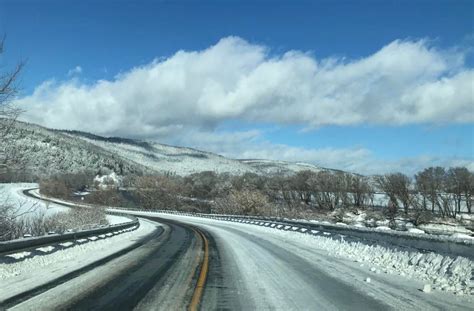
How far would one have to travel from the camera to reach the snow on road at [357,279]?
956 centimetres

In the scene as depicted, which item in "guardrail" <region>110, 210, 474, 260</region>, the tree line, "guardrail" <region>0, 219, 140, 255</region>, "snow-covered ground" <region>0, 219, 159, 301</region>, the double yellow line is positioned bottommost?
"snow-covered ground" <region>0, 219, 159, 301</region>

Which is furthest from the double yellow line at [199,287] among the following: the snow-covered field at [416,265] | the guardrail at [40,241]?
Result: the guardrail at [40,241]

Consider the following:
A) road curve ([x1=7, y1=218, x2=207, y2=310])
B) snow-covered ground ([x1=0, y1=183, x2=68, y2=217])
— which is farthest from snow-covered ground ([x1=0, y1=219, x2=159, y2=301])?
snow-covered ground ([x1=0, y1=183, x2=68, y2=217])

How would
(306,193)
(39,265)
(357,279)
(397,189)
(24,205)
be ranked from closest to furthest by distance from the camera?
1. (357,279)
2. (39,265)
3. (24,205)
4. (397,189)
5. (306,193)

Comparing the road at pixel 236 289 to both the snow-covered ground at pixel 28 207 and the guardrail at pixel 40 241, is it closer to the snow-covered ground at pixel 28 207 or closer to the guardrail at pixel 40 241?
the guardrail at pixel 40 241

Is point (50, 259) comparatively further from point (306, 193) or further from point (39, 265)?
point (306, 193)

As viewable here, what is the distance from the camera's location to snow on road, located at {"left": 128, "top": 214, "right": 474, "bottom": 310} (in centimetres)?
956

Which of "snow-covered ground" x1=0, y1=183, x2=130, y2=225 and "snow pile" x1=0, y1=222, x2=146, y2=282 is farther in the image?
"snow-covered ground" x1=0, y1=183, x2=130, y2=225

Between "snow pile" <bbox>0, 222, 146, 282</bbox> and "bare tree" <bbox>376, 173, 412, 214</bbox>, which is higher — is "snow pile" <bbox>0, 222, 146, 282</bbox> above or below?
below

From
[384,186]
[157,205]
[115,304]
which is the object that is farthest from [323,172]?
[115,304]

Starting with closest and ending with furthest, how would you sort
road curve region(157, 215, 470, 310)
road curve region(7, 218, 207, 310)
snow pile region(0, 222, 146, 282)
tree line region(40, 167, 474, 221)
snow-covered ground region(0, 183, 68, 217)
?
road curve region(7, 218, 207, 310) → road curve region(157, 215, 470, 310) → snow pile region(0, 222, 146, 282) → snow-covered ground region(0, 183, 68, 217) → tree line region(40, 167, 474, 221)

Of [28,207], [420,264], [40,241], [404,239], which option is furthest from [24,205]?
[420,264]

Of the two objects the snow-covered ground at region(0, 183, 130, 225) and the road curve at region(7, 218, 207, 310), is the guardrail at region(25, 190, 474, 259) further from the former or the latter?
the snow-covered ground at region(0, 183, 130, 225)

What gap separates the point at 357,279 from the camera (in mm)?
12508
